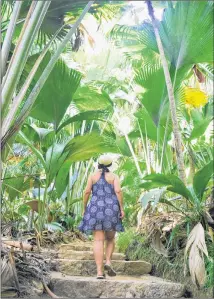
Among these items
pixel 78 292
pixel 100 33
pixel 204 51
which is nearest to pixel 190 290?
pixel 78 292

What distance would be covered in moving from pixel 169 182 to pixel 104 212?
0.36 m

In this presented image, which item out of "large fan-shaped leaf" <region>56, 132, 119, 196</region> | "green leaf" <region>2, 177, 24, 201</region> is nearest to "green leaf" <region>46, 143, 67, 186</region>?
"large fan-shaped leaf" <region>56, 132, 119, 196</region>

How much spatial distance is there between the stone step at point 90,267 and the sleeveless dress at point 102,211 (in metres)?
0.18

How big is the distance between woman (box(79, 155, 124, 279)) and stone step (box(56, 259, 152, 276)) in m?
0.15

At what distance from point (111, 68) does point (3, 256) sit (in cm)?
163

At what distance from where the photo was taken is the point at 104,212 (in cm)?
197

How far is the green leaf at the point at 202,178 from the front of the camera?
173 cm

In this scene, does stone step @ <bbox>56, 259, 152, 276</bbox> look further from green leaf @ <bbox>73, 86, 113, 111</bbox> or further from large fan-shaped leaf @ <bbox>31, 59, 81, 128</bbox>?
Answer: green leaf @ <bbox>73, 86, 113, 111</bbox>

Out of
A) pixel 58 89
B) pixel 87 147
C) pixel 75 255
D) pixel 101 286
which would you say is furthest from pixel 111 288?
pixel 58 89

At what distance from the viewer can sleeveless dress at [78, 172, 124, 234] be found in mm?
1953

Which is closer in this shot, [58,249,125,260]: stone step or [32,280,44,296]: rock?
[32,280,44,296]: rock

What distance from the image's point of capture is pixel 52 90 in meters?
2.20

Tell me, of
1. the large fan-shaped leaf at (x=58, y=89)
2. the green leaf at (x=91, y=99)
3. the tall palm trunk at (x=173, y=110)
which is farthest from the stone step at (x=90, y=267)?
the green leaf at (x=91, y=99)

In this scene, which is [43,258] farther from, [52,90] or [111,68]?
[111,68]
